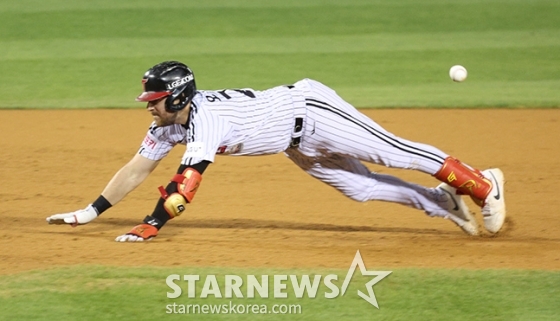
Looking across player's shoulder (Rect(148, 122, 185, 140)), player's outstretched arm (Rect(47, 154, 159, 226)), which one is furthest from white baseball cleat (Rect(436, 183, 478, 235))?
player's outstretched arm (Rect(47, 154, 159, 226))

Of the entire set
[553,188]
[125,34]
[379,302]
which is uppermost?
[125,34]

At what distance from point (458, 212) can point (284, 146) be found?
4.59ft

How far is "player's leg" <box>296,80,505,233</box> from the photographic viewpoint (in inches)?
226

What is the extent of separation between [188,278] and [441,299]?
4.64ft

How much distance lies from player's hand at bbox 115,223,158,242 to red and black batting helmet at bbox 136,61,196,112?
0.81 m

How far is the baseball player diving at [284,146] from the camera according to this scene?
551 centimetres

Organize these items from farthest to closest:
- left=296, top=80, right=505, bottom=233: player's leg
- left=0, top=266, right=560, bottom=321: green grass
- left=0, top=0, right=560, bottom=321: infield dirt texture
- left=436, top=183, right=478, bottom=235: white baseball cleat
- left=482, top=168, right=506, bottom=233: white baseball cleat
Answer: left=436, top=183, right=478, bottom=235: white baseball cleat < left=482, top=168, right=506, bottom=233: white baseball cleat < left=296, top=80, right=505, bottom=233: player's leg < left=0, top=0, right=560, bottom=321: infield dirt texture < left=0, top=266, right=560, bottom=321: green grass

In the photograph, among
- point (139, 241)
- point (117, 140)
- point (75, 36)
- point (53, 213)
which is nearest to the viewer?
point (139, 241)

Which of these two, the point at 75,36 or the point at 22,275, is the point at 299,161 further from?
the point at 75,36

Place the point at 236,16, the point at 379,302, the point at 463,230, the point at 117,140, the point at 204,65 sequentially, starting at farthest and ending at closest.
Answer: the point at 236,16, the point at 204,65, the point at 117,140, the point at 463,230, the point at 379,302

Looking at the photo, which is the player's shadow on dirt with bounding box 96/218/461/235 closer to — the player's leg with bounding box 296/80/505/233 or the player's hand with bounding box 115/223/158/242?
the player's hand with bounding box 115/223/158/242

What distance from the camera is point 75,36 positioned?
43.1 feet

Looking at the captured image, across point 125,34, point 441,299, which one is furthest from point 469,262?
point 125,34

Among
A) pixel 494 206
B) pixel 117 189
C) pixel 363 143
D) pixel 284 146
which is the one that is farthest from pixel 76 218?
pixel 494 206
